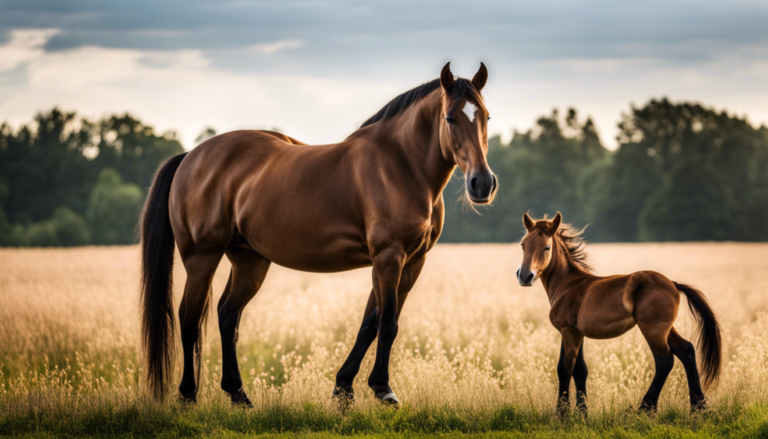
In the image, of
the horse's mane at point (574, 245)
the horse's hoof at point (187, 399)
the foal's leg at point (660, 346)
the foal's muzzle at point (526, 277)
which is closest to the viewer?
the foal's leg at point (660, 346)

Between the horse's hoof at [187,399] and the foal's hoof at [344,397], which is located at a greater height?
the foal's hoof at [344,397]

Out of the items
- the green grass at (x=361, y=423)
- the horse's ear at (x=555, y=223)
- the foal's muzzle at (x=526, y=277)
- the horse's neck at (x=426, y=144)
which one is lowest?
the green grass at (x=361, y=423)

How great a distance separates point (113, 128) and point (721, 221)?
173 feet

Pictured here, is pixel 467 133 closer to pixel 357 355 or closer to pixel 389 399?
pixel 357 355

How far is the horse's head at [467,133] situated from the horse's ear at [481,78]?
0.48ft

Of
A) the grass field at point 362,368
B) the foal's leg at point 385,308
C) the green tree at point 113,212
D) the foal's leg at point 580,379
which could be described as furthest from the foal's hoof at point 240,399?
the green tree at point 113,212

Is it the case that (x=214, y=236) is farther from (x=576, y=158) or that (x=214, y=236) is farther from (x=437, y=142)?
(x=576, y=158)

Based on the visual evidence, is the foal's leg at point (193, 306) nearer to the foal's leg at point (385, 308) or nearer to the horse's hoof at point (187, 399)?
the horse's hoof at point (187, 399)

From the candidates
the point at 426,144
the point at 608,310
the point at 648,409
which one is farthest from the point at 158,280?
the point at 648,409

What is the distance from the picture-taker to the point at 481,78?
5738mm

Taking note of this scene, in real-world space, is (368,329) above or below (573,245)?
below

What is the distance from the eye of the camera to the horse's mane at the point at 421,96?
5426 mm

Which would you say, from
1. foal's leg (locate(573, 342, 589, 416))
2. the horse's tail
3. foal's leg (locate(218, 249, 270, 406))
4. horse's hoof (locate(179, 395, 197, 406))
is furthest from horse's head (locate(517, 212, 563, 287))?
the horse's tail

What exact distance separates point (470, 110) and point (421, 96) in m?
0.83
